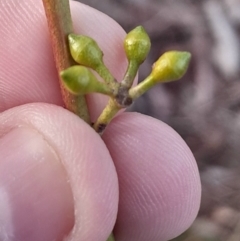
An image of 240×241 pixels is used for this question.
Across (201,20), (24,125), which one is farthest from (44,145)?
(201,20)

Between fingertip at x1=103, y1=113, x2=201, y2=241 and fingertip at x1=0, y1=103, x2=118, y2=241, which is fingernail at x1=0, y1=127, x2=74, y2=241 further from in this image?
fingertip at x1=103, y1=113, x2=201, y2=241

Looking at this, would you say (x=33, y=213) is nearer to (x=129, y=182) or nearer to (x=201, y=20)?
(x=129, y=182)

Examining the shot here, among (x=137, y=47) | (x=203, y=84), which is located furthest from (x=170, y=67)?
(x=203, y=84)

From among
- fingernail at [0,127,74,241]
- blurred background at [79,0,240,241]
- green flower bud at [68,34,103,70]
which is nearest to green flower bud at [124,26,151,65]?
green flower bud at [68,34,103,70]

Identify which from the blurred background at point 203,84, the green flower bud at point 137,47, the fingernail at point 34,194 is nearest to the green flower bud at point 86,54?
the green flower bud at point 137,47

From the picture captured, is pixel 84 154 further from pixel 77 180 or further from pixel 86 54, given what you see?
pixel 86 54
